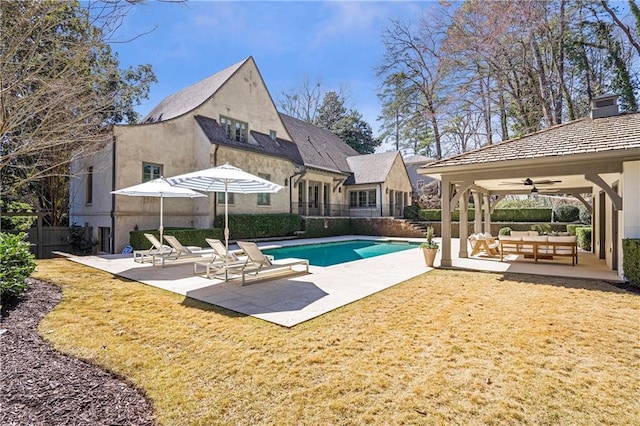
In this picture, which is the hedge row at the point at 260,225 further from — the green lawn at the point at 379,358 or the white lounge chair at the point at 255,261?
the green lawn at the point at 379,358

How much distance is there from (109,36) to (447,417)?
21.6 ft

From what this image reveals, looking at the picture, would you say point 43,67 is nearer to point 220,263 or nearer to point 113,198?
point 220,263

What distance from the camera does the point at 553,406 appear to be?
2.77 metres

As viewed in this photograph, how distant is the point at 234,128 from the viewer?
19.7m

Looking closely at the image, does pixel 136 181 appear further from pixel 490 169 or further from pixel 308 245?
pixel 490 169

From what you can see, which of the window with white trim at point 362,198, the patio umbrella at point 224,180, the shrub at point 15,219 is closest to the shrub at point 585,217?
the window with white trim at point 362,198

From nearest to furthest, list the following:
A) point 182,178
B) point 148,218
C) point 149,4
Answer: point 149,4 → point 182,178 → point 148,218

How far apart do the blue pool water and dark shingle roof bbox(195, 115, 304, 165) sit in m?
6.45

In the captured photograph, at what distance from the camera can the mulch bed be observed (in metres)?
2.57

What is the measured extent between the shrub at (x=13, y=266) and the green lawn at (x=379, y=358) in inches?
29.8

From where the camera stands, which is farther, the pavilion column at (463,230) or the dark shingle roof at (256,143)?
the dark shingle roof at (256,143)

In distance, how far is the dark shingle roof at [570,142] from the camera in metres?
7.97

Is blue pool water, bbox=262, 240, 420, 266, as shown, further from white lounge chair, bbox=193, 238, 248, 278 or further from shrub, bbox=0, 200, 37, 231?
shrub, bbox=0, 200, 37, 231

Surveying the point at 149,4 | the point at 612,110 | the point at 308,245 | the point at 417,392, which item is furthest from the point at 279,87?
the point at 417,392
